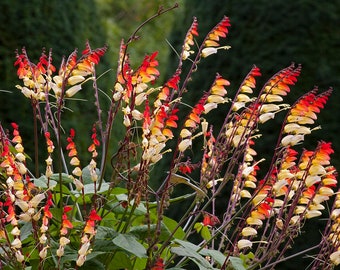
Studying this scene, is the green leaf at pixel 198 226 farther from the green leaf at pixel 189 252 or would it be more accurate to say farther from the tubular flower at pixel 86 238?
the tubular flower at pixel 86 238

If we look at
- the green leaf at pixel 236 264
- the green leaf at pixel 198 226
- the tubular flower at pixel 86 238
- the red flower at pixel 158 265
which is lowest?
the green leaf at pixel 198 226

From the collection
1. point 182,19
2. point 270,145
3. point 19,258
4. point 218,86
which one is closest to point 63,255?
point 19,258

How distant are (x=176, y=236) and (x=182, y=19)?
10.4ft

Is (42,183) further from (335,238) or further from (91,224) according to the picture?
(335,238)

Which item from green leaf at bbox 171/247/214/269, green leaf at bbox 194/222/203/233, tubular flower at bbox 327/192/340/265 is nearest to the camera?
green leaf at bbox 171/247/214/269

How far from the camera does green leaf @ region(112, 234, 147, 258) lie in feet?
6.82

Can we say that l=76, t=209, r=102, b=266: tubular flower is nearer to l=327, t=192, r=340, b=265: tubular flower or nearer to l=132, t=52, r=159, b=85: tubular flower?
l=132, t=52, r=159, b=85: tubular flower

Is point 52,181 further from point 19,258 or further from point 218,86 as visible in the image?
point 218,86

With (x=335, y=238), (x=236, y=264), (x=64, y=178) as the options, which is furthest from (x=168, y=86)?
(x=335, y=238)

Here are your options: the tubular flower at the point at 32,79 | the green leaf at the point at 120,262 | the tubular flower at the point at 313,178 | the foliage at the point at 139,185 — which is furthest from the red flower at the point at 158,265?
the tubular flower at the point at 32,79

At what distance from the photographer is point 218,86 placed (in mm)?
2418

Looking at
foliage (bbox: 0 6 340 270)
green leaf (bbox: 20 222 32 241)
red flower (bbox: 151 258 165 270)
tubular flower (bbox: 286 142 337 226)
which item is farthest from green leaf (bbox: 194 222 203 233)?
green leaf (bbox: 20 222 32 241)

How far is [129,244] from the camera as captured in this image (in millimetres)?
2098

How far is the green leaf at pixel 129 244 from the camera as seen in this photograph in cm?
208
